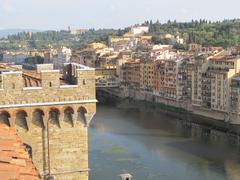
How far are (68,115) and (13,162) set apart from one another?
2594mm

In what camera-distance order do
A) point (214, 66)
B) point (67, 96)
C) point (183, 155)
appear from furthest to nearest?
point (214, 66) → point (183, 155) → point (67, 96)

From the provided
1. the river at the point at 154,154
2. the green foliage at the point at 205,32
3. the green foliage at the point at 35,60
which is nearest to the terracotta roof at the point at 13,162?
the river at the point at 154,154

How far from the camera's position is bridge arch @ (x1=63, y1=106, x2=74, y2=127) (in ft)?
22.2

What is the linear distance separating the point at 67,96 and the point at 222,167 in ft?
54.1

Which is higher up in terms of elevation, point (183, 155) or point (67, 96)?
point (67, 96)

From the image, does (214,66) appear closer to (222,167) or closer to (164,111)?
(164,111)

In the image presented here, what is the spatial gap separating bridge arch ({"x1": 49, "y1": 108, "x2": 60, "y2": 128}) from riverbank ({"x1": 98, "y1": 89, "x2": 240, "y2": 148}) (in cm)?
2123

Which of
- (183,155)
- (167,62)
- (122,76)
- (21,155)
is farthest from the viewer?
(122,76)

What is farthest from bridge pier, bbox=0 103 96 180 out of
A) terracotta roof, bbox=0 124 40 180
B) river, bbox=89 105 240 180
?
river, bbox=89 105 240 180

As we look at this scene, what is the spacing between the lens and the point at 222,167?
22.2 meters

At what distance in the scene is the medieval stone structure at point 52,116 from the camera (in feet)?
21.4

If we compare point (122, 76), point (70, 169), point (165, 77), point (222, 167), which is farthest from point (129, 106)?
point (70, 169)

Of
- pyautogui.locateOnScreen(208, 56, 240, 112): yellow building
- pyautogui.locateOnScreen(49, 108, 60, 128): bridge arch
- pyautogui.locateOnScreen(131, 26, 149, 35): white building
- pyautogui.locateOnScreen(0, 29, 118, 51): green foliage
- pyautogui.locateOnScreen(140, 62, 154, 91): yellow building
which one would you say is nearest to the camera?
pyautogui.locateOnScreen(49, 108, 60, 128): bridge arch

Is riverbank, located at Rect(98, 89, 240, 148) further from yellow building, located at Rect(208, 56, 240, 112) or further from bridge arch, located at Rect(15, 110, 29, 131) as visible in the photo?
bridge arch, located at Rect(15, 110, 29, 131)
